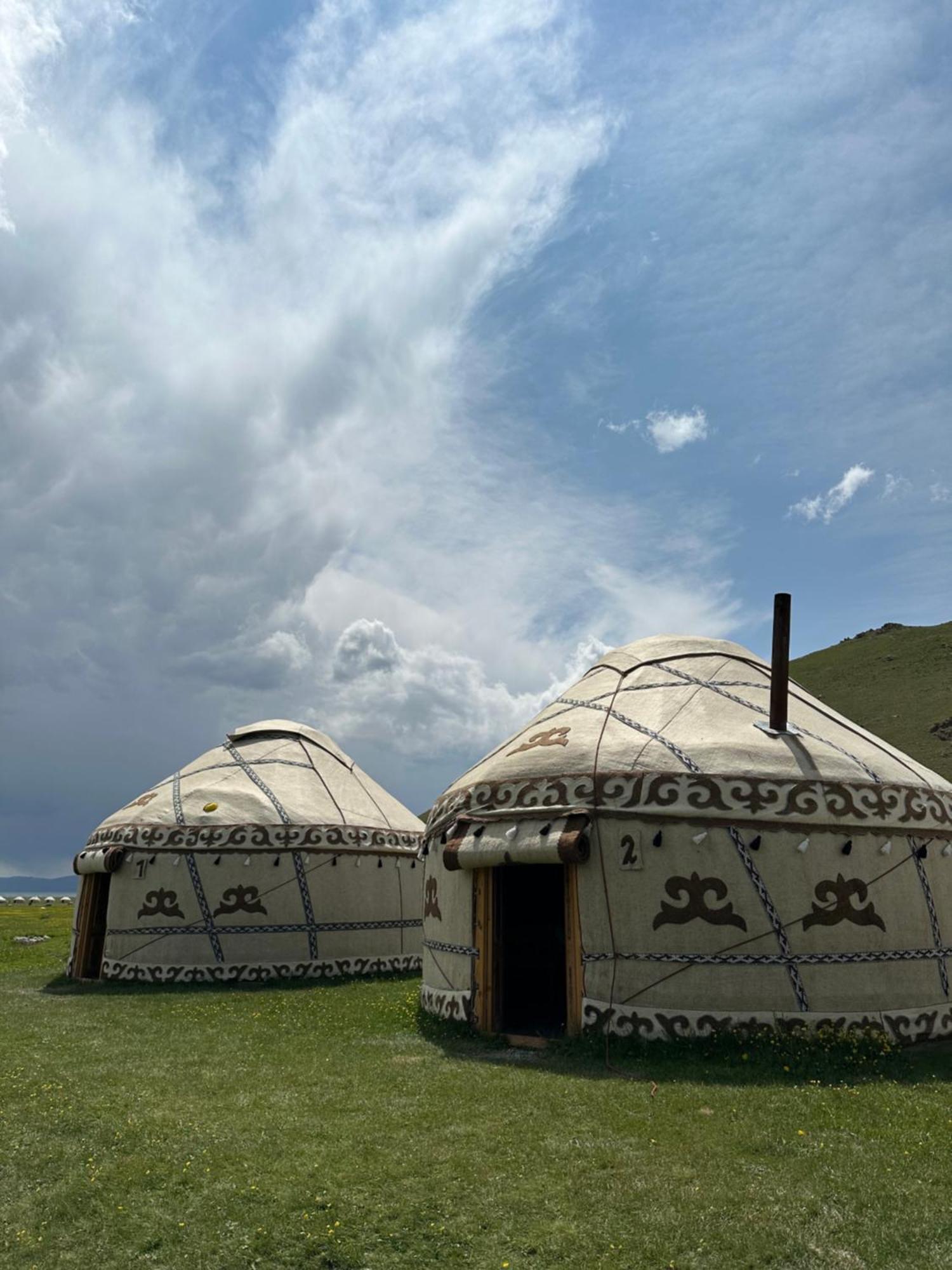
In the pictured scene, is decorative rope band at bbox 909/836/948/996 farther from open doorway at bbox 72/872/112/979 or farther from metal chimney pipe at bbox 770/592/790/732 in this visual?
open doorway at bbox 72/872/112/979

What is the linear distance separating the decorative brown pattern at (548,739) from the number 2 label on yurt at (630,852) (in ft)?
3.44

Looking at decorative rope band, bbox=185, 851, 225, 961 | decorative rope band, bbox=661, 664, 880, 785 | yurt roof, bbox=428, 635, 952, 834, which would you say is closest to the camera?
yurt roof, bbox=428, 635, 952, 834

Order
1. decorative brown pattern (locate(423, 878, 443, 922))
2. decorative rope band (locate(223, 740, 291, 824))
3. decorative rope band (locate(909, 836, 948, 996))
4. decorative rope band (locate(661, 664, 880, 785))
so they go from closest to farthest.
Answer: decorative rope band (locate(909, 836, 948, 996)), decorative rope band (locate(661, 664, 880, 785)), decorative brown pattern (locate(423, 878, 443, 922)), decorative rope band (locate(223, 740, 291, 824))

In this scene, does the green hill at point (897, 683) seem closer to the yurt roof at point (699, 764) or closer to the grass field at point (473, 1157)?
the yurt roof at point (699, 764)

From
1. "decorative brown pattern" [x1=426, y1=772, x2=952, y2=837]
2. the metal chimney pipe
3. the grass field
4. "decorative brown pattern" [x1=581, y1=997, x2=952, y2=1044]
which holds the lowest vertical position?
the grass field

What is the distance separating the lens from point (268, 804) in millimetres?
12578

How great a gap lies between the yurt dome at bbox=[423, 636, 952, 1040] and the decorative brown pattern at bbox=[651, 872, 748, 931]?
1 centimetres

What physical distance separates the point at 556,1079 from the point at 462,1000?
6.52ft

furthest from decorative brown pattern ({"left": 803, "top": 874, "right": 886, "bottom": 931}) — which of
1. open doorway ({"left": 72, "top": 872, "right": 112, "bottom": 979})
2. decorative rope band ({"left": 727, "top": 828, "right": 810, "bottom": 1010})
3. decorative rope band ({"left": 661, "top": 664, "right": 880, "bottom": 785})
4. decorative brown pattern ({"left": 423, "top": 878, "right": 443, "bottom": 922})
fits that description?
open doorway ({"left": 72, "top": 872, "right": 112, "bottom": 979})

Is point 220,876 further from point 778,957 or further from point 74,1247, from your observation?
point 74,1247

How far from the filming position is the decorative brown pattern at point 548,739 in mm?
8031

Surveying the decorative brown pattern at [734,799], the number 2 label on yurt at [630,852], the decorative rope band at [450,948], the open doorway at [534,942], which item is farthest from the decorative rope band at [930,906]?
the decorative rope band at [450,948]

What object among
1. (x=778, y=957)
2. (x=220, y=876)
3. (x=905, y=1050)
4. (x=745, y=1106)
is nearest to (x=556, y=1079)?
(x=745, y=1106)

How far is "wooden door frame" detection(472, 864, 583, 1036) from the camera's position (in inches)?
284
